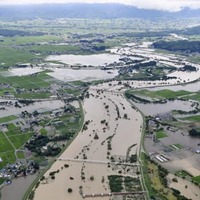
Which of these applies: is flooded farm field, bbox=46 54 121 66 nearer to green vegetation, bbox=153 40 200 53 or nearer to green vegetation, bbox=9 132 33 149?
green vegetation, bbox=153 40 200 53

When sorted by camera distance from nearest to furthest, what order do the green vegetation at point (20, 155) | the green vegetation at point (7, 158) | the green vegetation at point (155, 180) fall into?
1. the green vegetation at point (155, 180)
2. the green vegetation at point (7, 158)
3. the green vegetation at point (20, 155)

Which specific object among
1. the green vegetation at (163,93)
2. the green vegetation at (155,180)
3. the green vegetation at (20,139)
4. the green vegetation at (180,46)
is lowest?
the green vegetation at (180,46)

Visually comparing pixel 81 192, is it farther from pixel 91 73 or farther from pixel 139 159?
pixel 91 73

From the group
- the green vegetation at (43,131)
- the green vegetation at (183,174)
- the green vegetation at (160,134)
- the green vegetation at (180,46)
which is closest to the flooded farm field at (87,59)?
the green vegetation at (180,46)

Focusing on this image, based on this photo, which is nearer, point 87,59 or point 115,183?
point 115,183

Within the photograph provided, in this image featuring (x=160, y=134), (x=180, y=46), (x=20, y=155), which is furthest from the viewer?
(x=180, y=46)

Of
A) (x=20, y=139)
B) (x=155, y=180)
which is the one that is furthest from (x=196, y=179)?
(x=20, y=139)

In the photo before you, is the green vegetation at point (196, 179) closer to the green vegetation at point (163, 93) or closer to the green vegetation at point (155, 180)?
the green vegetation at point (155, 180)

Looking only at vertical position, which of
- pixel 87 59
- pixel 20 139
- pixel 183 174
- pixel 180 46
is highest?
pixel 183 174

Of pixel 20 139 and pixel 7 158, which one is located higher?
pixel 7 158

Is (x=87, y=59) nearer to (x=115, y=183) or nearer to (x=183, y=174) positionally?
(x=183, y=174)

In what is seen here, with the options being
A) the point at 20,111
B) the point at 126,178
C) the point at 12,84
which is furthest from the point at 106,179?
the point at 12,84
